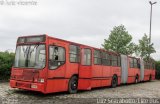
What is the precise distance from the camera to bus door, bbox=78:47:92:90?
623 inches

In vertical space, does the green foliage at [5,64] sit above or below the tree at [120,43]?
below

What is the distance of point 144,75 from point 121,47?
19161mm

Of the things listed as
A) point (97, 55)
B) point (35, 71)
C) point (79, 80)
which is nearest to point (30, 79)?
point (35, 71)

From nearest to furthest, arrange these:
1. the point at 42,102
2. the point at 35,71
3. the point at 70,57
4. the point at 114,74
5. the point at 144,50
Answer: the point at 42,102
the point at 35,71
the point at 70,57
the point at 114,74
the point at 144,50

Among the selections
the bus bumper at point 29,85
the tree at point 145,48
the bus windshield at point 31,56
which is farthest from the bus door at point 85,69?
the tree at point 145,48

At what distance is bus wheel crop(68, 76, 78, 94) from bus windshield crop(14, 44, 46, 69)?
2395 millimetres

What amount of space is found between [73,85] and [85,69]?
1.47 metres

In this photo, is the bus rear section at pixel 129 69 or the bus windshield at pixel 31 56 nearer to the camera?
the bus windshield at pixel 31 56

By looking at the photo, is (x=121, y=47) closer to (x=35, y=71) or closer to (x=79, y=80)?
(x=79, y=80)

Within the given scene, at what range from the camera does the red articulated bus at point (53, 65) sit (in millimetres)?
13008

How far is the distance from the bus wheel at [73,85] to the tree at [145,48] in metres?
31.7

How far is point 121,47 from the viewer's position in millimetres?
49031

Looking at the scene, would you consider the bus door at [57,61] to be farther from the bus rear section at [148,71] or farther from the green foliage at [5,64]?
the bus rear section at [148,71]

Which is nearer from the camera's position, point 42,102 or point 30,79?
point 42,102
